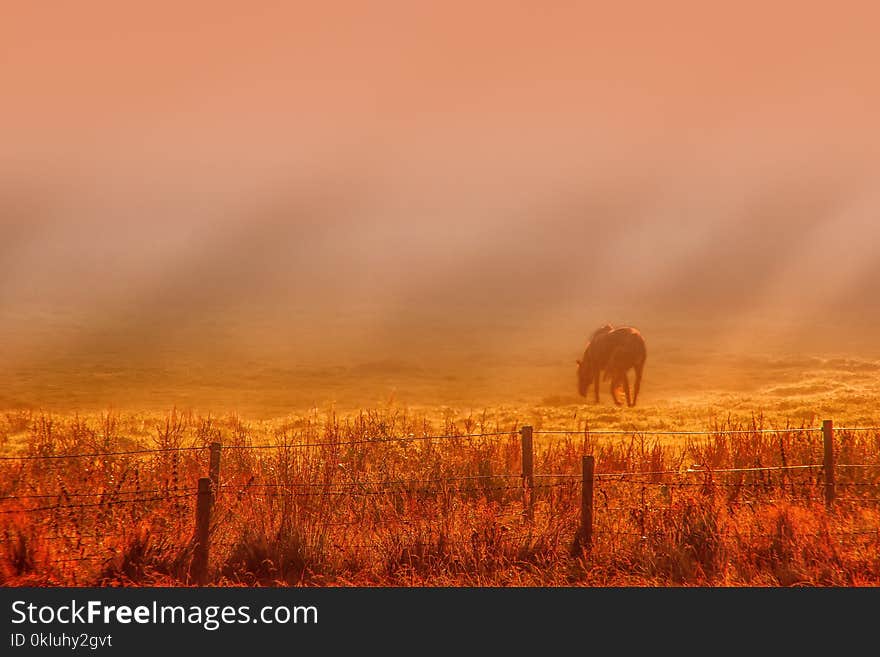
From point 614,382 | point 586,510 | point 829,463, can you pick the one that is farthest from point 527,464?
point 614,382

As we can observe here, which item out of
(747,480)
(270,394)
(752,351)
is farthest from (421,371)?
(747,480)

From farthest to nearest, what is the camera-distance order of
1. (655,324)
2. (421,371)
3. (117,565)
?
(655,324) → (421,371) → (117,565)

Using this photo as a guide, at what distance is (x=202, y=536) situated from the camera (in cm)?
815

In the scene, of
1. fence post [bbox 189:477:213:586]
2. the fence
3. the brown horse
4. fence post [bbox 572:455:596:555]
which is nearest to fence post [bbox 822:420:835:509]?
the fence

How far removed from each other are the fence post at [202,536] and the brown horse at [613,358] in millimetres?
28464

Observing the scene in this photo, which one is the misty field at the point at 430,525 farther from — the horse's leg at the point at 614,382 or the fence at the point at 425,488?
the horse's leg at the point at 614,382

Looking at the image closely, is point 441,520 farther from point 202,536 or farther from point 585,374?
point 585,374

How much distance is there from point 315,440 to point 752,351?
166 feet

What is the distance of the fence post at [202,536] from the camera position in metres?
8.12

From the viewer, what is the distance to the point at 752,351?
59.9 meters

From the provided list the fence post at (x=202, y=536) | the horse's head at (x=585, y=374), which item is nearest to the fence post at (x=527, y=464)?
the fence post at (x=202, y=536)

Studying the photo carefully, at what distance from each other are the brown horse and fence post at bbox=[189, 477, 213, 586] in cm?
2846

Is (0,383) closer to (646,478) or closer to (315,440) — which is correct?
(315,440)

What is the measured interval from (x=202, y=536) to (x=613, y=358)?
2987 cm
